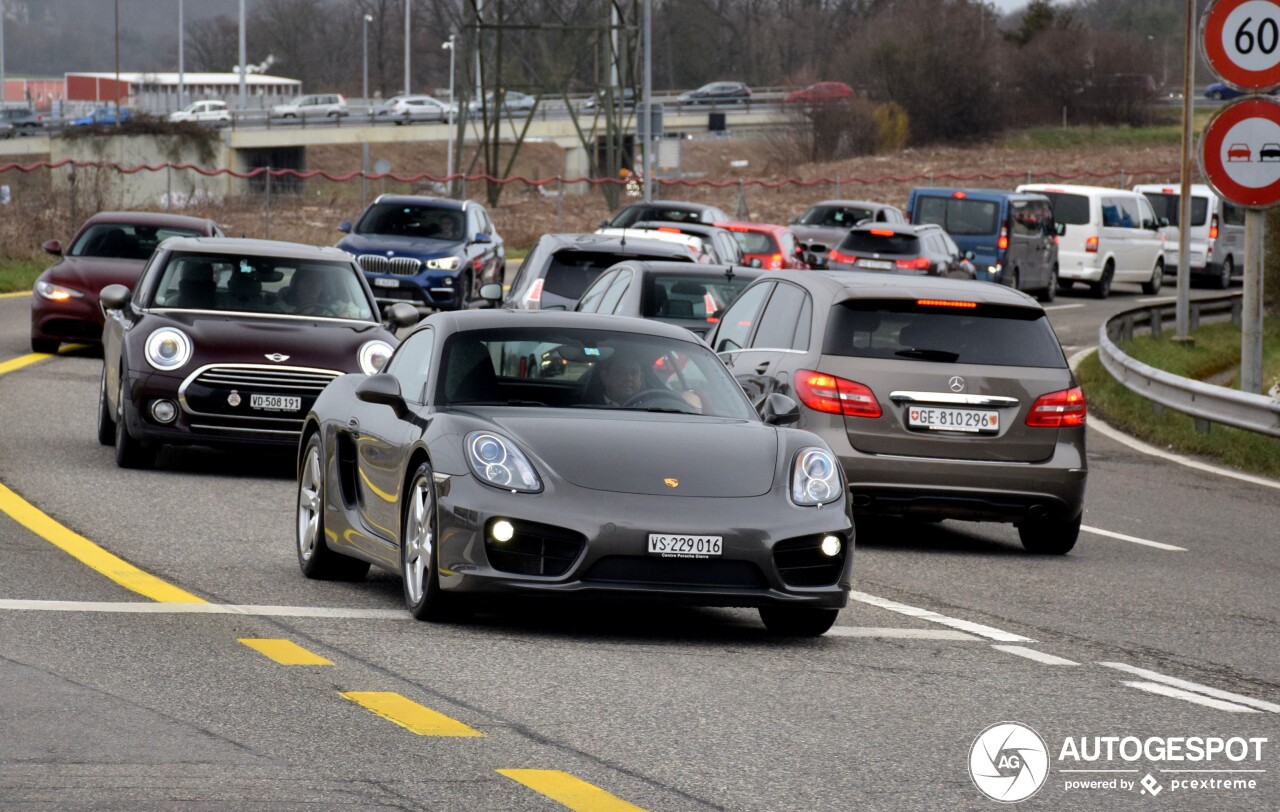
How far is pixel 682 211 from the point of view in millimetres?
35469

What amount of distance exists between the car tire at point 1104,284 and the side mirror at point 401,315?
1191 inches

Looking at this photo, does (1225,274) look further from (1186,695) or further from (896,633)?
(1186,695)

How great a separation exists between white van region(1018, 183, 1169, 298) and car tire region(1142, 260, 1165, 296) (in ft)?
0.12

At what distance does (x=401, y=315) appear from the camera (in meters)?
14.5

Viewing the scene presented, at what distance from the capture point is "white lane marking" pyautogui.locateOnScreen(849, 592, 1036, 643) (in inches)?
355

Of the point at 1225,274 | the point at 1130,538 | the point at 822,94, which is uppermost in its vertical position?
the point at 822,94

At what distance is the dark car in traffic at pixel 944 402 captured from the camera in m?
11.9

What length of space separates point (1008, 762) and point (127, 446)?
877 cm

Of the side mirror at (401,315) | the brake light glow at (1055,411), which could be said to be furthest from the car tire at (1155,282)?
the brake light glow at (1055,411)

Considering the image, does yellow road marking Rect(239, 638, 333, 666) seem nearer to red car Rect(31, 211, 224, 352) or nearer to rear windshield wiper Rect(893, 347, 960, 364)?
rear windshield wiper Rect(893, 347, 960, 364)

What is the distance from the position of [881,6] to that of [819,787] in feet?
515

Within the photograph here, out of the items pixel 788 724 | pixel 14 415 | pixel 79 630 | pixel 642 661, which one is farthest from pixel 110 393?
pixel 788 724

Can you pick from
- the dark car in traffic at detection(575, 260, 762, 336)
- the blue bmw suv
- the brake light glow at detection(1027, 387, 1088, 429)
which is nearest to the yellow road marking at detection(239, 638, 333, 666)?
the brake light glow at detection(1027, 387, 1088, 429)

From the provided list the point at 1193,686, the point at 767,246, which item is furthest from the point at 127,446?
the point at 767,246
